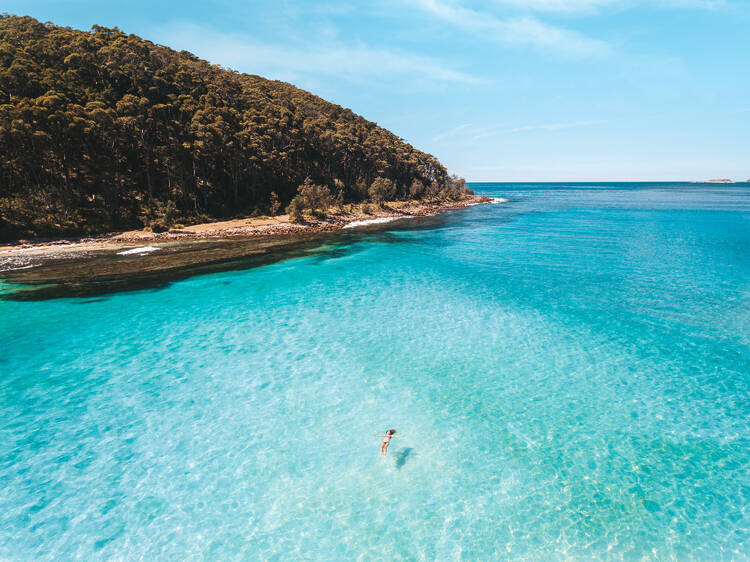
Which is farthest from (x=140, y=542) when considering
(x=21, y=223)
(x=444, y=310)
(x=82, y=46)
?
(x=82, y=46)

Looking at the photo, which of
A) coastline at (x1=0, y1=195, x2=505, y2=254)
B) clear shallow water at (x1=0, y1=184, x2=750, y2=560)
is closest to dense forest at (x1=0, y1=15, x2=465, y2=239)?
coastline at (x1=0, y1=195, x2=505, y2=254)

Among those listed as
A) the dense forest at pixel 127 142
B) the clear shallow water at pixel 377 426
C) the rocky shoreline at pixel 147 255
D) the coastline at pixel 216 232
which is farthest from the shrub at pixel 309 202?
the clear shallow water at pixel 377 426

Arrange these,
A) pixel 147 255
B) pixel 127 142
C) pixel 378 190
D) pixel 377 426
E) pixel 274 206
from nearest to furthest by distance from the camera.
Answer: pixel 377 426
pixel 147 255
pixel 127 142
pixel 274 206
pixel 378 190

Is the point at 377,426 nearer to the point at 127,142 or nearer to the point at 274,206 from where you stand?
the point at 274,206

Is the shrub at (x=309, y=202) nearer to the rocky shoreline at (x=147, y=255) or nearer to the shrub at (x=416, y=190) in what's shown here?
the rocky shoreline at (x=147, y=255)

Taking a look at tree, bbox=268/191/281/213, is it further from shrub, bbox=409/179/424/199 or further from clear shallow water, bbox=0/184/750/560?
shrub, bbox=409/179/424/199

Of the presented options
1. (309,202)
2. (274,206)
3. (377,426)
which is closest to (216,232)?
(274,206)
